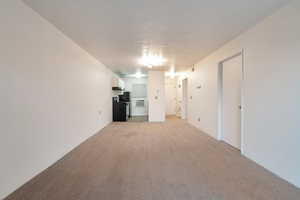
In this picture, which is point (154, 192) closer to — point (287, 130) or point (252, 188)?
point (252, 188)

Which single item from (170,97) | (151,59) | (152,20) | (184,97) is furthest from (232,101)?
(170,97)

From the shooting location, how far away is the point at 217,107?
462 centimetres

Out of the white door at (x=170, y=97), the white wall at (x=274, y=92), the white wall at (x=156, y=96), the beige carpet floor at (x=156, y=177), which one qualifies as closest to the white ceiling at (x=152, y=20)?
the white wall at (x=274, y=92)

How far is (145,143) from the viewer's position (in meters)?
4.35

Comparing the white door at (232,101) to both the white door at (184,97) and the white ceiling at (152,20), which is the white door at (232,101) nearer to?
the white ceiling at (152,20)

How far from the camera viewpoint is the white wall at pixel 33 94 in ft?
6.59

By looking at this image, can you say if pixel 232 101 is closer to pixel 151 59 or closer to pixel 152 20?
pixel 152 20

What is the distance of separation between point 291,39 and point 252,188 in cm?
201

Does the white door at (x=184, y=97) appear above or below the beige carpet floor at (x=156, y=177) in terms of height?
above

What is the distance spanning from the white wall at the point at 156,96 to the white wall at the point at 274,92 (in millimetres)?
4502

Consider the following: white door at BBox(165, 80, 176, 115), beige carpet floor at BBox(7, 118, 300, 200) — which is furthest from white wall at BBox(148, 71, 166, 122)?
beige carpet floor at BBox(7, 118, 300, 200)

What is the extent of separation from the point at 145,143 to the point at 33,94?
270cm

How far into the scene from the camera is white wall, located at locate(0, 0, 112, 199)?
2.01m

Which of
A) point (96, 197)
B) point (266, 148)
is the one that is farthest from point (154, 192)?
point (266, 148)
